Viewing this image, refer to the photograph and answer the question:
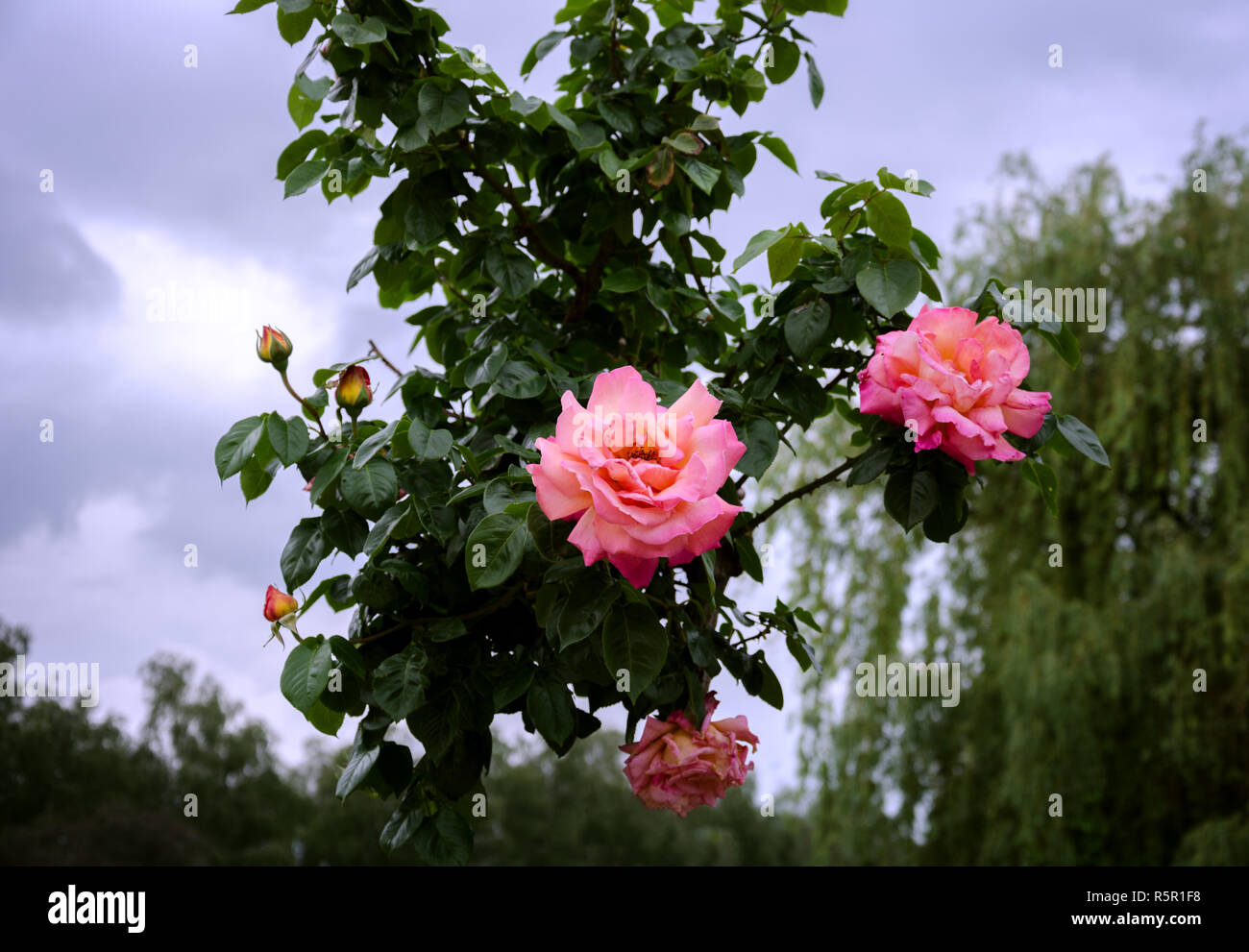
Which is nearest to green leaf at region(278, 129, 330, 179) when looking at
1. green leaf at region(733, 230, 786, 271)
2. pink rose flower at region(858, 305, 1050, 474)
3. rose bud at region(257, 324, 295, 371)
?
rose bud at region(257, 324, 295, 371)

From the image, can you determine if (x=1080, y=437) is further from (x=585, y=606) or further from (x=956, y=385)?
(x=585, y=606)

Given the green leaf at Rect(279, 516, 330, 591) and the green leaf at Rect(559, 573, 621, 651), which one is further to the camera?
the green leaf at Rect(279, 516, 330, 591)

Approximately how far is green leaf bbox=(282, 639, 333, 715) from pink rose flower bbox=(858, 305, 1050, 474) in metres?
0.69

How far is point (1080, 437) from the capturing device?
133cm

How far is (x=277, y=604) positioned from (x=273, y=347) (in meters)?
0.33

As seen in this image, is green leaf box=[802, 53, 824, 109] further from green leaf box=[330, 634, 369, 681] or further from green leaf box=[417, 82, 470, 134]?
green leaf box=[330, 634, 369, 681]

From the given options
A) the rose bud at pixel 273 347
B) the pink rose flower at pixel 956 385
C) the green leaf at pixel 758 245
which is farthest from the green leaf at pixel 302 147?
the pink rose flower at pixel 956 385

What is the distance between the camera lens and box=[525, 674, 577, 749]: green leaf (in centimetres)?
121

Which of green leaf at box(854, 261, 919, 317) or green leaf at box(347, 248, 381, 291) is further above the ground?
green leaf at box(347, 248, 381, 291)

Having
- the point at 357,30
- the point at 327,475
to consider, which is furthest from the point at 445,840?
the point at 357,30

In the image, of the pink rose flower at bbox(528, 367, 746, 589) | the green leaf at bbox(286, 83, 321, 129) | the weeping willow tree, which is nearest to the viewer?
the pink rose flower at bbox(528, 367, 746, 589)
